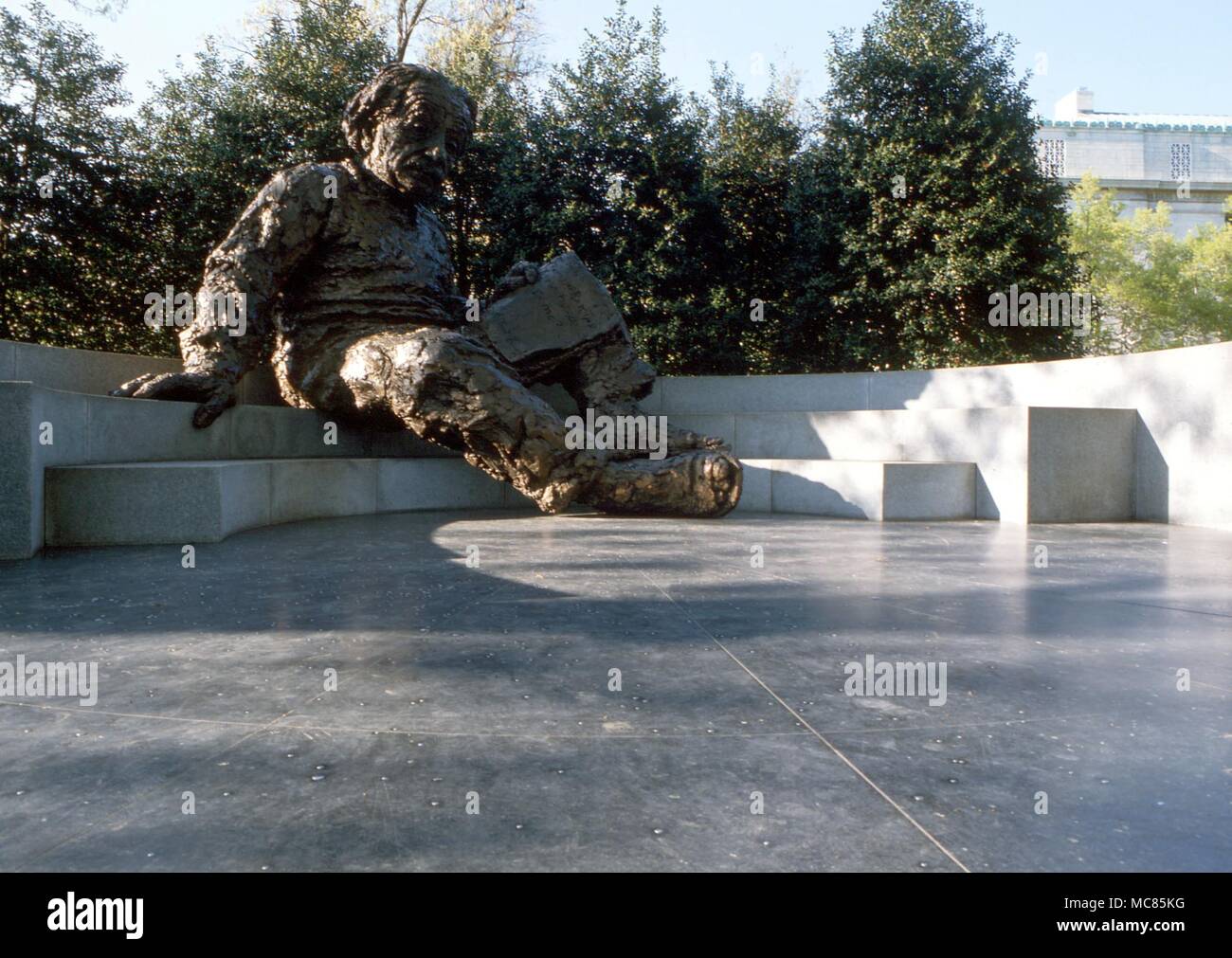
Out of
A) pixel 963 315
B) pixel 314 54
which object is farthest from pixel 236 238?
pixel 963 315

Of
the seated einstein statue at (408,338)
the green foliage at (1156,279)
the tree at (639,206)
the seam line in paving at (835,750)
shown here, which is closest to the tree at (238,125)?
the tree at (639,206)

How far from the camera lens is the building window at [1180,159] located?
4841cm

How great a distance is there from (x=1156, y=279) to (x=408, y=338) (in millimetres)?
30028

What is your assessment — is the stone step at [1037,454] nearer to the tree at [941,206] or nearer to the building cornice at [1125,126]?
the tree at [941,206]

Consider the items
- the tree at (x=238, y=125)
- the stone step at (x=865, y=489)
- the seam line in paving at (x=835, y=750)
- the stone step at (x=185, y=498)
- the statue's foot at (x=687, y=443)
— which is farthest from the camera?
the tree at (x=238, y=125)

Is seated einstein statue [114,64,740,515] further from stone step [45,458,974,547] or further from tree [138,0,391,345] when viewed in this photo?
tree [138,0,391,345]

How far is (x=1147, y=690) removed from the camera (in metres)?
2.29

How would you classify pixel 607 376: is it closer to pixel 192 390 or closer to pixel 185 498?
pixel 192 390

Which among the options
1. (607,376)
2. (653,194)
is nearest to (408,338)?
(607,376)

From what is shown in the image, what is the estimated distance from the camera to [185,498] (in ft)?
16.1

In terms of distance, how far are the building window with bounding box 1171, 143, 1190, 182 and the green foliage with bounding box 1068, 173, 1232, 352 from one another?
21.4m
